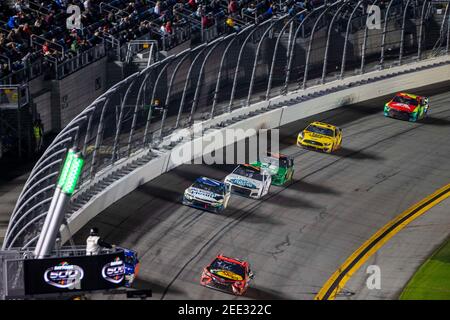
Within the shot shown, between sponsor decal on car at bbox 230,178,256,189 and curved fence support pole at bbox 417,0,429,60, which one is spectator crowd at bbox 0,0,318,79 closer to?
curved fence support pole at bbox 417,0,429,60

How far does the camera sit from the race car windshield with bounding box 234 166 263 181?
42.2 metres

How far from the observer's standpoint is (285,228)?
39.7m

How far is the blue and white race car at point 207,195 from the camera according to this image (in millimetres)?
40312

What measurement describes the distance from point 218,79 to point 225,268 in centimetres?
1220

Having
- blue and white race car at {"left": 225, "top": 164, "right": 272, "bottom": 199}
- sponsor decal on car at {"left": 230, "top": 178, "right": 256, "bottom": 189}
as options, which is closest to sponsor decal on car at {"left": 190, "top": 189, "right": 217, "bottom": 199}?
blue and white race car at {"left": 225, "top": 164, "right": 272, "bottom": 199}

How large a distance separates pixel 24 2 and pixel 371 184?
1847 centimetres

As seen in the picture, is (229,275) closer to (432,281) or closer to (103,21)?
(432,281)

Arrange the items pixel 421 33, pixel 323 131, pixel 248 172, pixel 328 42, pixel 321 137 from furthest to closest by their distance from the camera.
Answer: pixel 421 33, pixel 328 42, pixel 323 131, pixel 321 137, pixel 248 172

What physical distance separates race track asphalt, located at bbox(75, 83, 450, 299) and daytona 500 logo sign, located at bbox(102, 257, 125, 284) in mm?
3392

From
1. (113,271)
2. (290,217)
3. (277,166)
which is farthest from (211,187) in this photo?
(113,271)

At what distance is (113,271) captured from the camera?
97.9ft

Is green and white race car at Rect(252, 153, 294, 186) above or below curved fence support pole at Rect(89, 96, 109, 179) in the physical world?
below

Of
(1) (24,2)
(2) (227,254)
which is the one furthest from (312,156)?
(1) (24,2)

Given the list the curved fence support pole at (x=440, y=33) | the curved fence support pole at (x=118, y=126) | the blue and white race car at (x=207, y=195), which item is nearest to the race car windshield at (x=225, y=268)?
the blue and white race car at (x=207, y=195)
